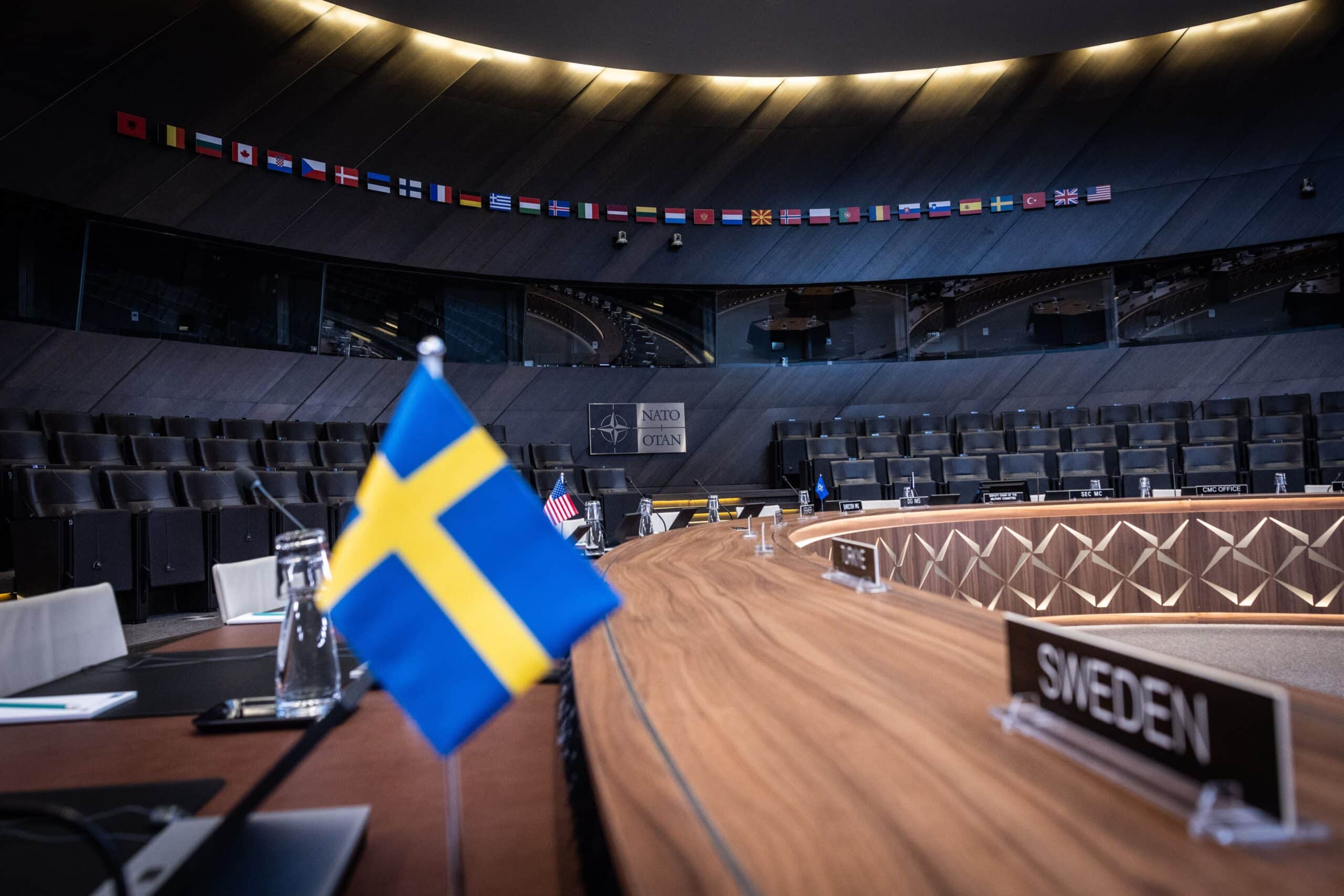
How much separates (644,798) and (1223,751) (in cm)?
34

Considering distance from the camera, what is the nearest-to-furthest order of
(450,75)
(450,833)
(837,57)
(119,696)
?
(450,833) < (119,696) < (450,75) < (837,57)

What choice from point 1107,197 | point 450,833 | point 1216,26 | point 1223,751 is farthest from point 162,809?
point 1216,26

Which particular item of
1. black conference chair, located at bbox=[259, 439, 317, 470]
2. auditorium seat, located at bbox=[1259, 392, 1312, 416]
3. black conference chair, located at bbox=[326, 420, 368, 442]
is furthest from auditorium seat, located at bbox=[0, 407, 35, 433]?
auditorium seat, located at bbox=[1259, 392, 1312, 416]

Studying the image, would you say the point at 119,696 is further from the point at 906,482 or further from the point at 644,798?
the point at 906,482

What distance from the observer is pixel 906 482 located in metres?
6.33

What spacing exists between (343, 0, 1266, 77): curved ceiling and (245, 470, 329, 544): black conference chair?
15.9ft

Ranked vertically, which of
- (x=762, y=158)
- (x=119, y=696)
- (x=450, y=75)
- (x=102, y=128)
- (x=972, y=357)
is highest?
(x=450, y=75)

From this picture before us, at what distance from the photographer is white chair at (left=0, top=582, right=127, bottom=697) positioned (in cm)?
117

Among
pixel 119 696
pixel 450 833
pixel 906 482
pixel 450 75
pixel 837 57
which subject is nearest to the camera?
pixel 450 833

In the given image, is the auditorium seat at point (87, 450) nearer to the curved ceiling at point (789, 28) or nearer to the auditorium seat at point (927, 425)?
the curved ceiling at point (789, 28)

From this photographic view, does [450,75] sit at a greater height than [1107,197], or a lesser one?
greater

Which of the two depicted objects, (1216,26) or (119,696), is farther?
(1216,26)

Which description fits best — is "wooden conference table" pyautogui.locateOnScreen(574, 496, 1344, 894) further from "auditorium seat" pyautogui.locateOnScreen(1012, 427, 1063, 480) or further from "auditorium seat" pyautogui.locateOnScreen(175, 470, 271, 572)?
"auditorium seat" pyautogui.locateOnScreen(1012, 427, 1063, 480)

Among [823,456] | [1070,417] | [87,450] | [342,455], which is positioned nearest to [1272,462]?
[1070,417]
